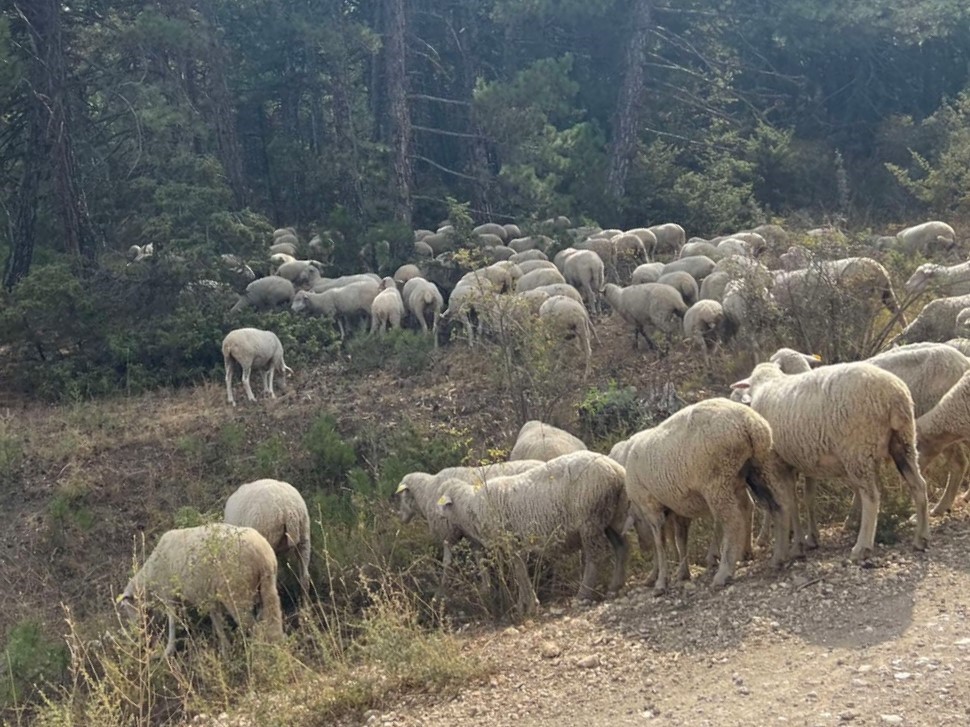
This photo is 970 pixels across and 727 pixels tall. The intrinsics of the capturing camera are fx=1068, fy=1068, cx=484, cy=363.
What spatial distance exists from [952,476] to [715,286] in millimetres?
8089

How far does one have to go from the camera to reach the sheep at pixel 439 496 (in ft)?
30.3

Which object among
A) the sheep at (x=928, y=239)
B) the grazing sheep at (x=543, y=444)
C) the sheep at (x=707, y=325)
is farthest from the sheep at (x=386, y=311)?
the sheep at (x=928, y=239)

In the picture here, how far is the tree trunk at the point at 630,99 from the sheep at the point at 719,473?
22.0 m

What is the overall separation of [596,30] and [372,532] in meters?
27.5

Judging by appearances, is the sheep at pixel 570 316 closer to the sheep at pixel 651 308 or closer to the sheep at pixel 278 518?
the sheep at pixel 651 308

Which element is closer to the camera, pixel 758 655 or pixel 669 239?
pixel 758 655

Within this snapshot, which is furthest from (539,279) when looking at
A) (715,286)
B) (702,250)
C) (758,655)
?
(758,655)

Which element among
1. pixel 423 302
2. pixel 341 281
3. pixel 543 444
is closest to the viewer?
pixel 543 444

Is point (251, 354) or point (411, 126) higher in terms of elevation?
point (411, 126)

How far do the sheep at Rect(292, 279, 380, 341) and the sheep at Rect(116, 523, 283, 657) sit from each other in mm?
11259

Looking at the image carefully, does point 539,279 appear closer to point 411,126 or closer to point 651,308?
point 651,308

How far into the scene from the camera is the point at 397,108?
24203 millimetres

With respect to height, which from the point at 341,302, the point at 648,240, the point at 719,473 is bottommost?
the point at 341,302

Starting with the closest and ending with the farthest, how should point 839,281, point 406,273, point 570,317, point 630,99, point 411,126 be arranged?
point 839,281
point 570,317
point 406,273
point 411,126
point 630,99
